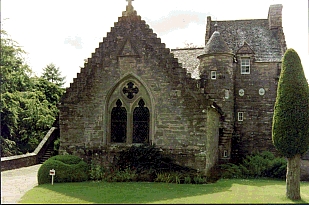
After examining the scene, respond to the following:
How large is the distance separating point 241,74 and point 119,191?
1702 cm

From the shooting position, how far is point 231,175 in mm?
22922

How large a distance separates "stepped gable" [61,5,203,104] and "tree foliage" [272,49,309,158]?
5974 mm

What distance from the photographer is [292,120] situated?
1490cm

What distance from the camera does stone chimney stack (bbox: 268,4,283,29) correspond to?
3010 centimetres

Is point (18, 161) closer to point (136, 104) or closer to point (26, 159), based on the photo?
point (26, 159)

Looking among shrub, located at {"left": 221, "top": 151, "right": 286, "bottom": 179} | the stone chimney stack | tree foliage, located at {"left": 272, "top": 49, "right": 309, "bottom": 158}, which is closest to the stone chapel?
shrub, located at {"left": 221, "top": 151, "right": 286, "bottom": 179}

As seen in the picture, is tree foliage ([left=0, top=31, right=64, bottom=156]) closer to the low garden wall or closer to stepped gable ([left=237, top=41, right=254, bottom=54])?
the low garden wall

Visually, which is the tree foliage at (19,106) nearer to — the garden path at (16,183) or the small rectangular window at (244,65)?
the garden path at (16,183)

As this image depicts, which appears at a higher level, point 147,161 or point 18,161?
point 147,161

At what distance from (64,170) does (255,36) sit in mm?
19993

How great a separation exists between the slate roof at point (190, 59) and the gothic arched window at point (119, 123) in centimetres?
788

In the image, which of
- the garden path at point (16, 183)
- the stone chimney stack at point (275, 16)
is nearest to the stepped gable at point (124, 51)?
the garden path at point (16, 183)

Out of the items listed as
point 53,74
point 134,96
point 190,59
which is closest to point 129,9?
point 134,96

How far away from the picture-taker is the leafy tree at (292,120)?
14.8m
